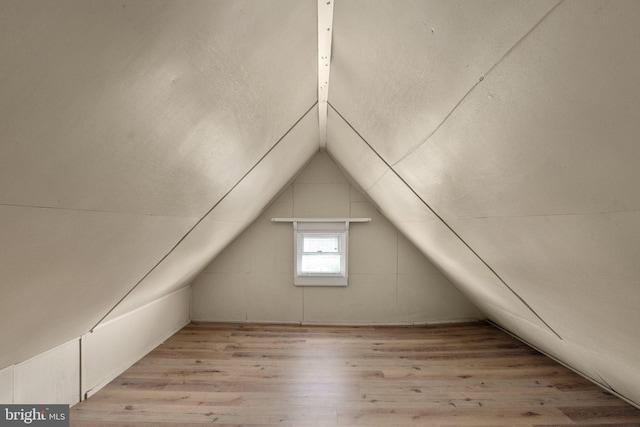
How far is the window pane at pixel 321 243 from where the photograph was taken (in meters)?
4.12

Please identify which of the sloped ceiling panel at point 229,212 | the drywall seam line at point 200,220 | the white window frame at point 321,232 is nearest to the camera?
the drywall seam line at point 200,220

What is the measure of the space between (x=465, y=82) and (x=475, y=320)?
151 inches

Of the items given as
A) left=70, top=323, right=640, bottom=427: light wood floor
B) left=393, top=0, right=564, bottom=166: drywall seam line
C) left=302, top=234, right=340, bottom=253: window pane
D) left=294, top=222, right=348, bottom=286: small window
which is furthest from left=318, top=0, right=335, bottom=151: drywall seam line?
left=70, top=323, right=640, bottom=427: light wood floor

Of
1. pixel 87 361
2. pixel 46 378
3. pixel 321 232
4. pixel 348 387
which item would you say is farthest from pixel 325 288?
pixel 46 378

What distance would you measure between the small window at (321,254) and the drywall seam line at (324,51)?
5.43ft

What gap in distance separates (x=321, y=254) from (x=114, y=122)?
132 inches

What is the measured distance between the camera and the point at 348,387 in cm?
246

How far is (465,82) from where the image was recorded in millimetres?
1008

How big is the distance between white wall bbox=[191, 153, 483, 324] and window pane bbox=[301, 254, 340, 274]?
18 centimetres

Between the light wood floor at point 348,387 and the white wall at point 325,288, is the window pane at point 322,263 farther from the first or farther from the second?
the light wood floor at point 348,387

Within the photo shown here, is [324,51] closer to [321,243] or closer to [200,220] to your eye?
[200,220]

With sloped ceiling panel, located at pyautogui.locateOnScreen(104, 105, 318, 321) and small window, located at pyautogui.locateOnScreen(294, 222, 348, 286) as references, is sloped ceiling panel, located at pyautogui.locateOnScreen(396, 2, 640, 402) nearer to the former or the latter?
sloped ceiling panel, located at pyautogui.locateOnScreen(104, 105, 318, 321)

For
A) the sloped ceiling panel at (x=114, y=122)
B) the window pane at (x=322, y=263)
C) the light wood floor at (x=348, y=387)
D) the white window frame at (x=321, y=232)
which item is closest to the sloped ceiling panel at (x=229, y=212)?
the sloped ceiling panel at (x=114, y=122)

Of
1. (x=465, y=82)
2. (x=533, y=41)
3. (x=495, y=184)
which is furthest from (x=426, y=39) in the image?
(x=495, y=184)
